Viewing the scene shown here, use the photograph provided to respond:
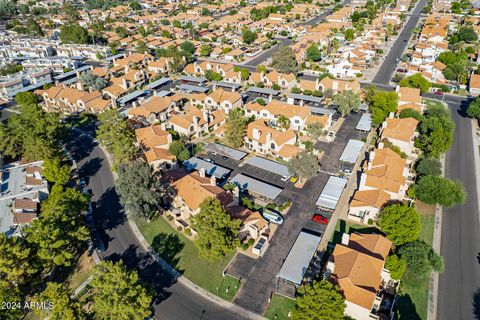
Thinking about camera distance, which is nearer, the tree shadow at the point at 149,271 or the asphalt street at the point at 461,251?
the asphalt street at the point at 461,251

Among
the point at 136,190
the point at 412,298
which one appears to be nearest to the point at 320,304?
the point at 412,298

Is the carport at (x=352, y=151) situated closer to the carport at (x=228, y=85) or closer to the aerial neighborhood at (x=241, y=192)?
the aerial neighborhood at (x=241, y=192)

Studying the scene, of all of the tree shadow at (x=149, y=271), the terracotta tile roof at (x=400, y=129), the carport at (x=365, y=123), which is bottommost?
the carport at (x=365, y=123)

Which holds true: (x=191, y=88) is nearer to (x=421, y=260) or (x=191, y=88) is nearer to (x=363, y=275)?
(x=363, y=275)

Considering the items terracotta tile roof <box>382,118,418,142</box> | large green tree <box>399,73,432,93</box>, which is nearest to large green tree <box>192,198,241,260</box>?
terracotta tile roof <box>382,118,418,142</box>

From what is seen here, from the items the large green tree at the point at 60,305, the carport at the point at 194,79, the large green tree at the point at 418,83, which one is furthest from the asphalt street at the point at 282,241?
the carport at the point at 194,79

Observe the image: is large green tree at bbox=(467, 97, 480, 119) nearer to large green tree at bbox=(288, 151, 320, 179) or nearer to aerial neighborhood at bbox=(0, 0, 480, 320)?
aerial neighborhood at bbox=(0, 0, 480, 320)

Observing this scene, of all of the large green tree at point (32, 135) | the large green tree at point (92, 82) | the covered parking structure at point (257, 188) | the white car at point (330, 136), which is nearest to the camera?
the covered parking structure at point (257, 188)
